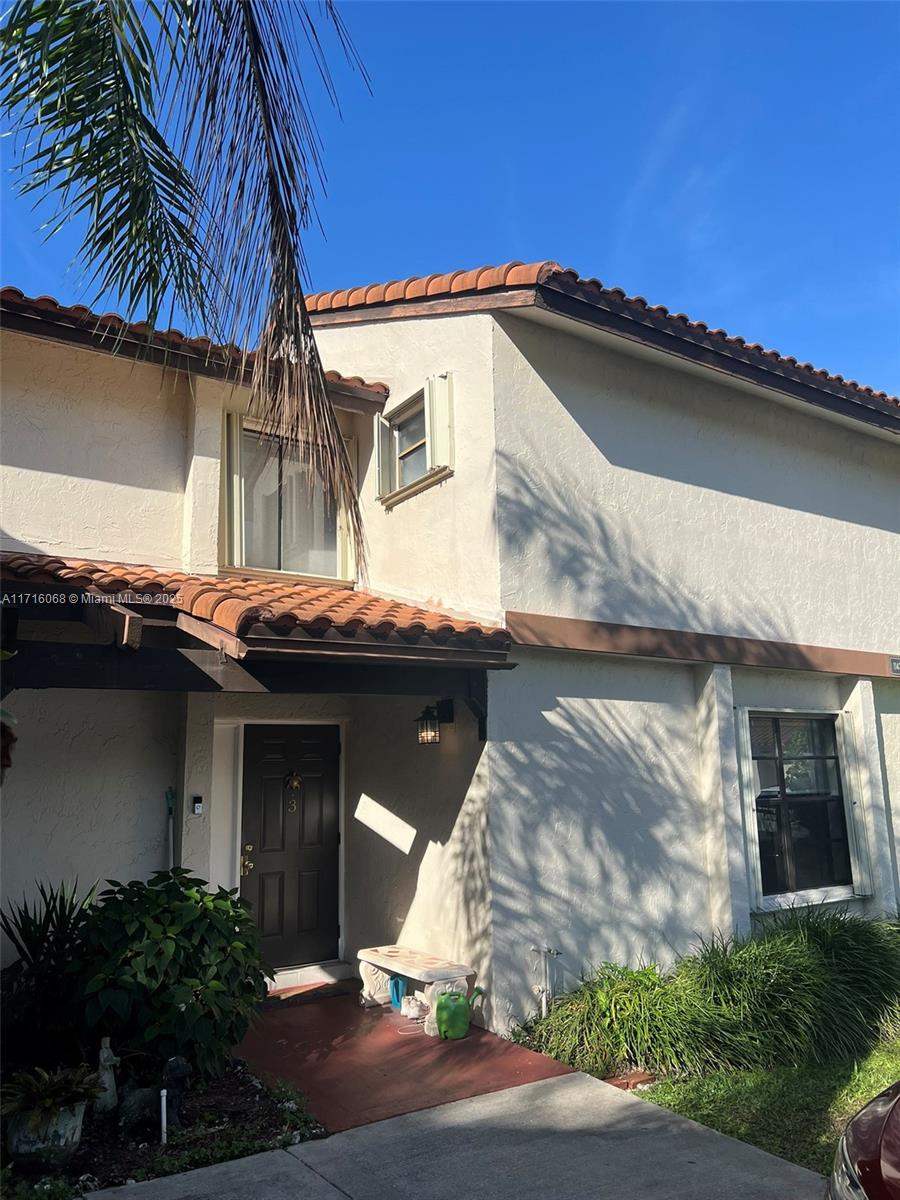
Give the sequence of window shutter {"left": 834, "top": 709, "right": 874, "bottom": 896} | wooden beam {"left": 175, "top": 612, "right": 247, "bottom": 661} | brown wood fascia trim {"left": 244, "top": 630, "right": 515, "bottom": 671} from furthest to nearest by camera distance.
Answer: window shutter {"left": 834, "top": 709, "right": 874, "bottom": 896}
brown wood fascia trim {"left": 244, "top": 630, "right": 515, "bottom": 671}
wooden beam {"left": 175, "top": 612, "right": 247, "bottom": 661}

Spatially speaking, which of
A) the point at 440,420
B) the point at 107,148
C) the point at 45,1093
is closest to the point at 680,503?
the point at 440,420

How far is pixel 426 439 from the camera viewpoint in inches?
323

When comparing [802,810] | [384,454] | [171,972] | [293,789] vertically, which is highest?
[384,454]

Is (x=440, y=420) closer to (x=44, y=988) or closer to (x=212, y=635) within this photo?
(x=212, y=635)

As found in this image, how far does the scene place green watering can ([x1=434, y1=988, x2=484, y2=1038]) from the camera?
6633mm

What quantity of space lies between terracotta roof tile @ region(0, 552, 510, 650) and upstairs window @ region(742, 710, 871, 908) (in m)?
3.72

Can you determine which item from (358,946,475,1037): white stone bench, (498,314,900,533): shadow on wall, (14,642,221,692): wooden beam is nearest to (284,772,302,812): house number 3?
(358,946,475,1037): white stone bench

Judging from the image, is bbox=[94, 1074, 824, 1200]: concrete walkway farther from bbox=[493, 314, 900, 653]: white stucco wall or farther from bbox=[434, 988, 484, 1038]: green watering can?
bbox=[493, 314, 900, 653]: white stucco wall

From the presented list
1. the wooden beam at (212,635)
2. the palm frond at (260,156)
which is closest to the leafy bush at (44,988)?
the wooden beam at (212,635)

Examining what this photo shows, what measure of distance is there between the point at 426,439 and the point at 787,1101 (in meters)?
5.87

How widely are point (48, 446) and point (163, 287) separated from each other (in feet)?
11.5

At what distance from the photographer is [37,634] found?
6926mm

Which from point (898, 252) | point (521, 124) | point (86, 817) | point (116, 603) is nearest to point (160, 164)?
point (116, 603)

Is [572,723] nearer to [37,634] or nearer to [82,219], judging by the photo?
[37,634]
